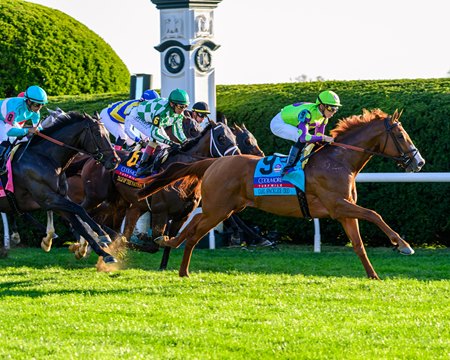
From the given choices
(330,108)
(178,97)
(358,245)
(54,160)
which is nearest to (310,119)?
(330,108)

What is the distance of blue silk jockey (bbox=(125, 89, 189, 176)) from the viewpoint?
1055 centimetres

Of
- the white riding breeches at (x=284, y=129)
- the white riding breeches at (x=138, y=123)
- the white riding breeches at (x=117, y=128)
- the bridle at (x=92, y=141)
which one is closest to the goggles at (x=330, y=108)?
the white riding breeches at (x=284, y=129)

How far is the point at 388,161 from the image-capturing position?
12438mm

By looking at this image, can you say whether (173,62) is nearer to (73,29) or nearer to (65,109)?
(65,109)

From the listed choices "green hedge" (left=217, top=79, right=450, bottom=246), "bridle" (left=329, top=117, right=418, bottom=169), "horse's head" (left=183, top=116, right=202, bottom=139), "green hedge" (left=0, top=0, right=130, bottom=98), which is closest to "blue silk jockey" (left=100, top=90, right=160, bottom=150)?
"horse's head" (left=183, top=116, right=202, bottom=139)

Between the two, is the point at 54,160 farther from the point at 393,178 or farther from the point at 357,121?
the point at 393,178

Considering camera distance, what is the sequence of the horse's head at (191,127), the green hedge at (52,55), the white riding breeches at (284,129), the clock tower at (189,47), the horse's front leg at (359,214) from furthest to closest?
1. the green hedge at (52,55)
2. the clock tower at (189,47)
3. the horse's head at (191,127)
4. the white riding breeches at (284,129)
5. the horse's front leg at (359,214)

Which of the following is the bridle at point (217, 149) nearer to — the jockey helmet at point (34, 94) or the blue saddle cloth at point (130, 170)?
the blue saddle cloth at point (130, 170)

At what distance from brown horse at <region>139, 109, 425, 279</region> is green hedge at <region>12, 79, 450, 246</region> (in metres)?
2.68

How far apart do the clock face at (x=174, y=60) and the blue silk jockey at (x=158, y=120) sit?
2.39m

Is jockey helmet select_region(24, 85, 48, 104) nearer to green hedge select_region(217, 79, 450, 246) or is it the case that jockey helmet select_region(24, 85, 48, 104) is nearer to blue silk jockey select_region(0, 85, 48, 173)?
blue silk jockey select_region(0, 85, 48, 173)

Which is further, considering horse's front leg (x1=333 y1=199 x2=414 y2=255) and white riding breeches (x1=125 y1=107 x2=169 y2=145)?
white riding breeches (x1=125 y1=107 x2=169 y2=145)

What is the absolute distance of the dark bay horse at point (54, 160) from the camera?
982cm

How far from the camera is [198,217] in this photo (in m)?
9.87
